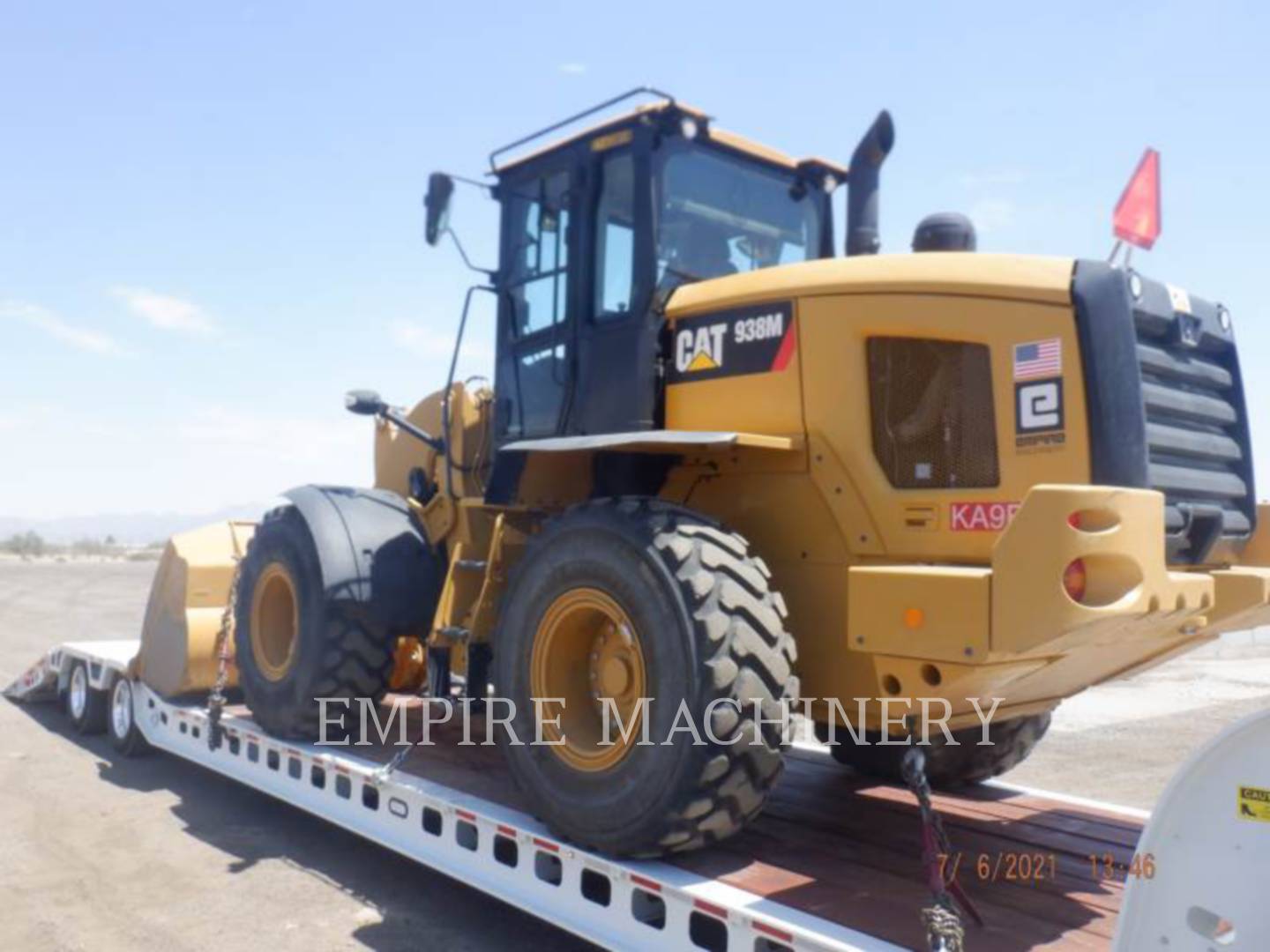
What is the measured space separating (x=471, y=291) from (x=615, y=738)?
103 inches

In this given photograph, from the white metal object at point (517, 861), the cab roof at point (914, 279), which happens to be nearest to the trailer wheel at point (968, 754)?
the white metal object at point (517, 861)

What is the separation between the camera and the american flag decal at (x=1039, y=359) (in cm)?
356

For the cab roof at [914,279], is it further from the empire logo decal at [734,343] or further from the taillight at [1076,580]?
the taillight at [1076,580]

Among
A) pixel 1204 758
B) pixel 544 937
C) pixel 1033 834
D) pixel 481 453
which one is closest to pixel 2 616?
pixel 481 453

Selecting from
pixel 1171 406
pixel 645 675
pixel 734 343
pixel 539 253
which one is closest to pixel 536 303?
pixel 539 253

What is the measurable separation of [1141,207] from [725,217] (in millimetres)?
1938

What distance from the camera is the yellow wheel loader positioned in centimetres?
347

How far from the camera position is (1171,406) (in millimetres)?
3787

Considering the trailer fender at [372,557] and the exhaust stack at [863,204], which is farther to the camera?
the trailer fender at [372,557]

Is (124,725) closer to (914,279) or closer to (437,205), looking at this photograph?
(437,205)

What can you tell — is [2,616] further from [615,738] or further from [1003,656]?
[1003,656]

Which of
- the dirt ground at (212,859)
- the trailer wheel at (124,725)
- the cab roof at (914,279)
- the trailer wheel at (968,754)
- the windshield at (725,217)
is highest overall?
the windshield at (725,217)

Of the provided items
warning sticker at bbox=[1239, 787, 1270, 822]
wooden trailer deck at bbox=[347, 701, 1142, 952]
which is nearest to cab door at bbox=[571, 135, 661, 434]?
wooden trailer deck at bbox=[347, 701, 1142, 952]

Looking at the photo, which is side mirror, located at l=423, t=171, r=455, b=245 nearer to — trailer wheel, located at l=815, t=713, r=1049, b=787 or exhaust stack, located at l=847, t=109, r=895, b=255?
exhaust stack, located at l=847, t=109, r=895, b=255
